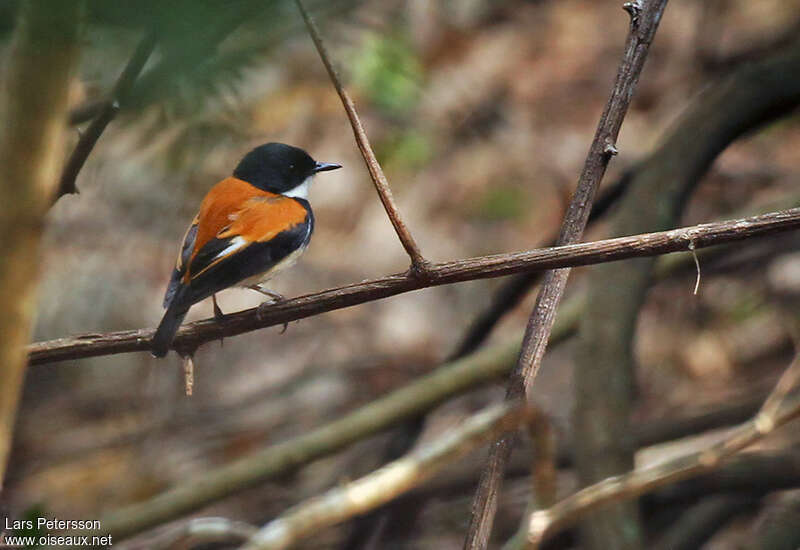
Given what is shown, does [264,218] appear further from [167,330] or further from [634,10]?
[634,10]

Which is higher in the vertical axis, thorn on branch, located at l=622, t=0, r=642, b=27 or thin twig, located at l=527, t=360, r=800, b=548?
thorn on branch, located at l=622, t=0, r=642, b=27

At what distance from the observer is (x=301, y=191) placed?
4.04 metres

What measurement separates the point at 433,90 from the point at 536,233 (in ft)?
4.68

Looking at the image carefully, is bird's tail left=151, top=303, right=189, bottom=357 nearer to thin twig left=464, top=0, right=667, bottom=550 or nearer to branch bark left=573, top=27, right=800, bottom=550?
thin twig left=464, top=0, right=667, bottom=550

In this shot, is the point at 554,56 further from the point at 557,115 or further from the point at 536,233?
the point at 536,233

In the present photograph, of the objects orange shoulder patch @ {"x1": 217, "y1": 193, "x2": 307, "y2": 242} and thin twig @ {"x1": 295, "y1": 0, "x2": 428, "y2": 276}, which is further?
orange shoulder patch @ {"x1": 217, "y1": 193, "x2": 307, "y2": 242}

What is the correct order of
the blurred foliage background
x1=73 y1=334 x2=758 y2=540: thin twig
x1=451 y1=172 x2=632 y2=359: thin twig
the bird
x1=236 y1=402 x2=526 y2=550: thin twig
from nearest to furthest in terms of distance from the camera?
x1=236 y1=402 x2=526 y2=550: thin twig < the bird < x1=73 y1=334 x2=758 y2=540: thin twig < x1=451 y1=172 x2=632 y2=359: thin twig < the blurred foliage background

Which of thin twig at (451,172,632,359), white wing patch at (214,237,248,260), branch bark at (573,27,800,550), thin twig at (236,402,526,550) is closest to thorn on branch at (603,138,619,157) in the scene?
thin twig at (236,402,526,550)

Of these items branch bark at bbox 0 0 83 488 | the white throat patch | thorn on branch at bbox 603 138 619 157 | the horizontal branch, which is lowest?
branch bark at bbox 0 0 83 488

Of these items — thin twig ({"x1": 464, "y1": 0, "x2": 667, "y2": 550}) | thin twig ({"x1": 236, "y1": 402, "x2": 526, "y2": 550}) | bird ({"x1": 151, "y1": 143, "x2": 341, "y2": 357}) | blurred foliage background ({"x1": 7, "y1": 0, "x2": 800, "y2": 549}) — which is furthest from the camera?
blurred foliage background ({"x1": 7, "y1": 0, "x2": 800, "y2": 549})

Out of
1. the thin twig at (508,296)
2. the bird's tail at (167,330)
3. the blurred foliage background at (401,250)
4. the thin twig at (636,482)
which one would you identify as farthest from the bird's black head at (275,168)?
the thin twig at (636,482)

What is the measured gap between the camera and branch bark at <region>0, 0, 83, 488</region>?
0.90m

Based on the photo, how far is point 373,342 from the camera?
5898mm

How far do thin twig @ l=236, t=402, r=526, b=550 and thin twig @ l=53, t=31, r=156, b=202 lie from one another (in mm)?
582
